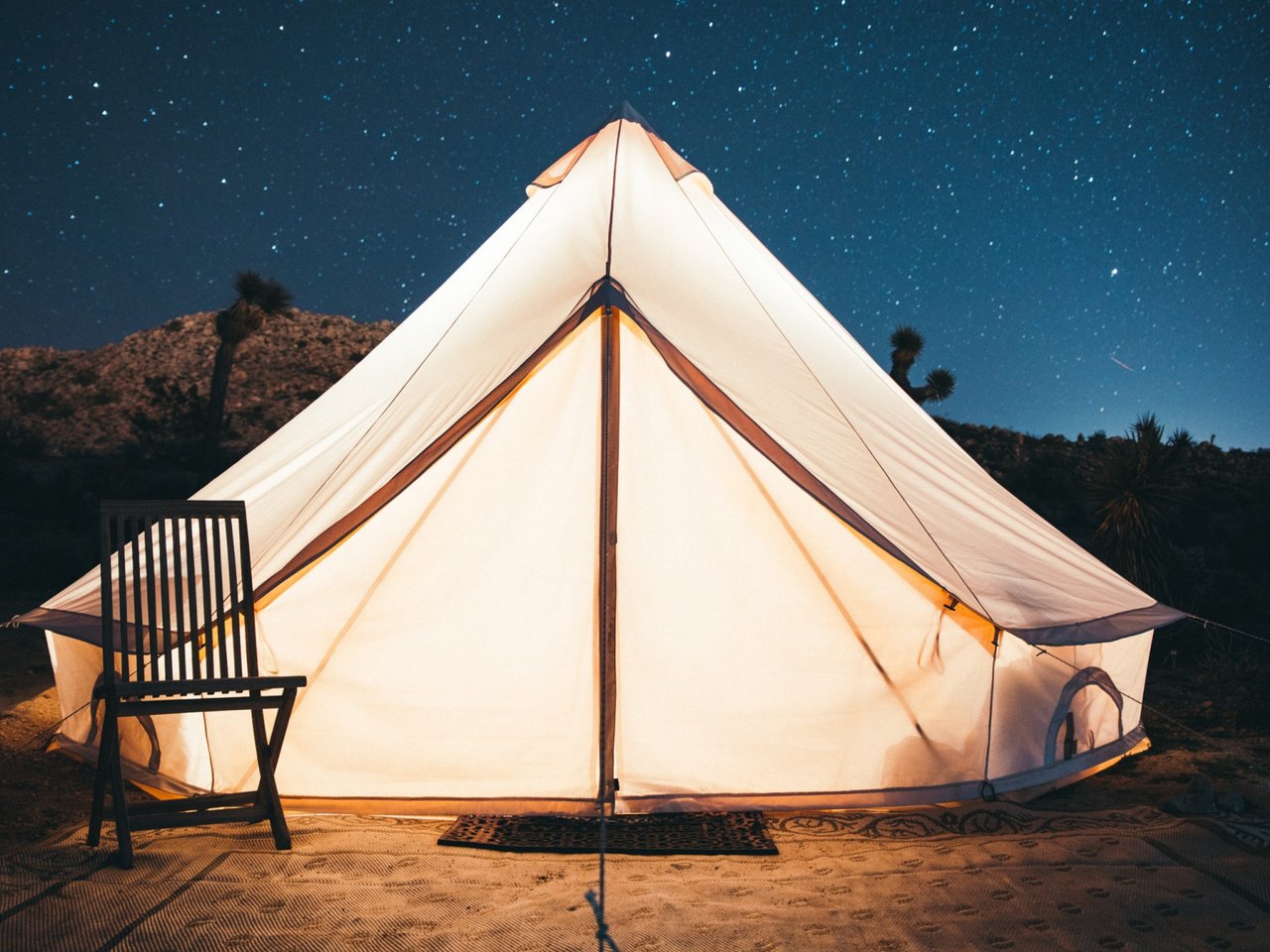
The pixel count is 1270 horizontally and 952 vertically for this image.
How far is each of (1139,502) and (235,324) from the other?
13.8 meters

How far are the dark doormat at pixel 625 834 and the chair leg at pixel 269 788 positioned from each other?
1.54ft

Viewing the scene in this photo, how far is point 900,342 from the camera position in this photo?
1554 centimetres

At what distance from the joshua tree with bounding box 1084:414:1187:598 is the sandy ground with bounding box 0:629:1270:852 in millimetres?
2536

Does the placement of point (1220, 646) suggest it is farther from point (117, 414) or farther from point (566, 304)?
point (117, 414)

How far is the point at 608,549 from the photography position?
2.90 meters

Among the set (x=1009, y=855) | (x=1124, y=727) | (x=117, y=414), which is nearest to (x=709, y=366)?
(x=1009, y=855)

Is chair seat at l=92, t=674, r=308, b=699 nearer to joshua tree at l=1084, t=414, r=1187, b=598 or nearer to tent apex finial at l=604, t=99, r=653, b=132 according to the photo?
tent apex finial at l=604, t=99, r=653, b=132

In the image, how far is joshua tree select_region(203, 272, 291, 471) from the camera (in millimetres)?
13438

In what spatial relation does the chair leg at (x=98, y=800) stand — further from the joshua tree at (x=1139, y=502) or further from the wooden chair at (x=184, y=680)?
the joshua tree at (x=1139, y=502)

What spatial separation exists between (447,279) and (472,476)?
50.5 inches

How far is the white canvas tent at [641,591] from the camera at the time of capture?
8.77ft

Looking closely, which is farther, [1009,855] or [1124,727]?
[1124,727]

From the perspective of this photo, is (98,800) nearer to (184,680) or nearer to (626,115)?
(184,680)

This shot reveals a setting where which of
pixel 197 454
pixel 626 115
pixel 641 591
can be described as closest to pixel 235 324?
pixel 197 454
